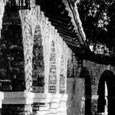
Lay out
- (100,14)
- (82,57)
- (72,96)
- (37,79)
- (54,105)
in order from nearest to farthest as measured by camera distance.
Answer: (37,79) < (54,105) < (72,96) < (82,57) < (100,14)

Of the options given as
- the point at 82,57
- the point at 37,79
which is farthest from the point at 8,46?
the point at 82,57

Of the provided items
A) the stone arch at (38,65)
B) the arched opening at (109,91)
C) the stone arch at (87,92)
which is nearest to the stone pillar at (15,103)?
the stone arch at (38,65)

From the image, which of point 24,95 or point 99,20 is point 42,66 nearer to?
point 24,95

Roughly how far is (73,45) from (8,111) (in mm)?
9957

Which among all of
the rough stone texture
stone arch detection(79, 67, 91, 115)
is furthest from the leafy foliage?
the rough stone texture

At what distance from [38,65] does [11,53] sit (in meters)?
2.80

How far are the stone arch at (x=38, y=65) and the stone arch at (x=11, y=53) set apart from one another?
2086mm

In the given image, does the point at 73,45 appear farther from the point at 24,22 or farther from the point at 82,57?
the point at 24,22

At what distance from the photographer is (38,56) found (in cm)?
1484

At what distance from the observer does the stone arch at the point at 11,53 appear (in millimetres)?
12023

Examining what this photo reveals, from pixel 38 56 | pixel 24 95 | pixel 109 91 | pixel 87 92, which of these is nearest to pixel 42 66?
pixel 38 56

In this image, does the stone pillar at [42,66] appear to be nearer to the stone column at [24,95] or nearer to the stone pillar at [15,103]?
the stone column at [24,95]

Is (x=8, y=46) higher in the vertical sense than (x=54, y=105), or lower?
higher

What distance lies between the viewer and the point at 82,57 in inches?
966
